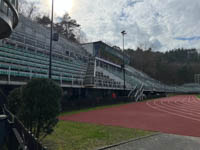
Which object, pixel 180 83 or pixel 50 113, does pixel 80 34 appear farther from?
pixel 180 83

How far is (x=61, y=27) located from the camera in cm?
4828

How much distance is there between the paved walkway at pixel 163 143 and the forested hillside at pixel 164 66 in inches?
2621

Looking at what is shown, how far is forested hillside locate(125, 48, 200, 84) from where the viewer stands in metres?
74.4

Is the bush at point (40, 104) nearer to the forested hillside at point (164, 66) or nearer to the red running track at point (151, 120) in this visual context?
the red running track at point (151, 120)

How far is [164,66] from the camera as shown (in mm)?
83688

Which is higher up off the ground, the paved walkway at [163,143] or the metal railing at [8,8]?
the metal railing at [8,8]

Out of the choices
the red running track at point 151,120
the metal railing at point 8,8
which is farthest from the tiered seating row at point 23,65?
the metal railing at point 8,8

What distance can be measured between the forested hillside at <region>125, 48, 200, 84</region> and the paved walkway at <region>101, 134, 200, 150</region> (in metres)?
66.6

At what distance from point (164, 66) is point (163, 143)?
84074 millimetres

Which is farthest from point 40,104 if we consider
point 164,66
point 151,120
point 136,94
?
point 164,66

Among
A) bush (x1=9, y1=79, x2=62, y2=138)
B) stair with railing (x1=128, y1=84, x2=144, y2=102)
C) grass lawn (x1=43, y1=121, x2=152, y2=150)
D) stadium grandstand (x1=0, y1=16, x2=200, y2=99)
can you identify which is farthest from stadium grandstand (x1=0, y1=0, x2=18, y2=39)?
stair with railing (x1=128, y1=84, x2=144, y2=102)

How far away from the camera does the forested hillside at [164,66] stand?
244ft

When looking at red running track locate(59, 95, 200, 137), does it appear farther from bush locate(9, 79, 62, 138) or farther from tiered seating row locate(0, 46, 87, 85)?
bush locate(9, 79, 62, 138)

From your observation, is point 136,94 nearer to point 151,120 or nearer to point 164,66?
point 151,120
